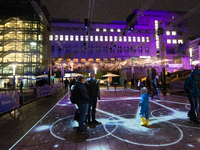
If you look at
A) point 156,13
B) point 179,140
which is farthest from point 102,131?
point 156,13

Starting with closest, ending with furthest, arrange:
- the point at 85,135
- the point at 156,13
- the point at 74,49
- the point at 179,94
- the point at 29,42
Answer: the point at 85,135, the point at 179,94, the point at 29,42, the point at 74,49, the point at 156,13

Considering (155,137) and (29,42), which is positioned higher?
(29,42)

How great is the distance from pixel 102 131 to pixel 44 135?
1.83 meters

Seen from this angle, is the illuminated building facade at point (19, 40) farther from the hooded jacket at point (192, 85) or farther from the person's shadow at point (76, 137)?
the hooded jacket at point (192, 85)

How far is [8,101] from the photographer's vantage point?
20.0ft

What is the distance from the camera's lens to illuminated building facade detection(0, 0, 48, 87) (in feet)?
101

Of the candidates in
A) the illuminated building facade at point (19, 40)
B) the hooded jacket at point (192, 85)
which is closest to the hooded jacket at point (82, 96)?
the hooded jacket at point (192, 85)

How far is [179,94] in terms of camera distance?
12094 millimetres

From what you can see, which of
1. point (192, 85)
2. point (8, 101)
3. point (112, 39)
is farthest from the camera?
point (112, 39)

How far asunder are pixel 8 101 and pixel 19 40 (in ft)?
111

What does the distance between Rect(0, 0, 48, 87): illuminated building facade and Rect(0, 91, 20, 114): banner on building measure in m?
26.6

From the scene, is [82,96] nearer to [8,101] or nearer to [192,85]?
[192,85]

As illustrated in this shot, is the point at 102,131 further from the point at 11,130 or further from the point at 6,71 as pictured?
the point at 6,71

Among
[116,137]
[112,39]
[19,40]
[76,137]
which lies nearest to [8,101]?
[76,137]
